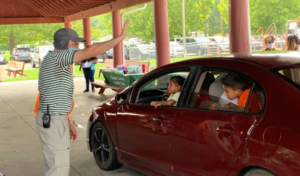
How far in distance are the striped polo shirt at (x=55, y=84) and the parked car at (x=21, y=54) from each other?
124 ft

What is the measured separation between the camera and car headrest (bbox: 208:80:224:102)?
426 cm

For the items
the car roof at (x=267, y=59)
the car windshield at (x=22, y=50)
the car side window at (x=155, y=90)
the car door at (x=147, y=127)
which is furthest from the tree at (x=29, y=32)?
the car roof at (x=267, y=59)

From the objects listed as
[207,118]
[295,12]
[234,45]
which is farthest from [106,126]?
[295,12]

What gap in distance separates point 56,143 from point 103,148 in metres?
1.70

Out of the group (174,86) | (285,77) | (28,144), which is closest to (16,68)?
(28,144)

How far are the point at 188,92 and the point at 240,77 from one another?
2.03 ft

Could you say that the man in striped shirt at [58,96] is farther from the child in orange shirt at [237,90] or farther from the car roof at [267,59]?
the child in orange shirt at [237,90]

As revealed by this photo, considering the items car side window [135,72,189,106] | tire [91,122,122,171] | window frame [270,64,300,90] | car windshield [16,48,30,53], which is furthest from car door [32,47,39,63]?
window frame [270,64,300,90]

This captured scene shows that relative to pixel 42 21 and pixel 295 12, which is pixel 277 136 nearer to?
pixel 42 21

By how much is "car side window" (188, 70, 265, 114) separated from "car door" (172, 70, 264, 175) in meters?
0.01

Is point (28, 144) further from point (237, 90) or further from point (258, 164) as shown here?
point (258, 164)

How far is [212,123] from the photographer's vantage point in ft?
13.0

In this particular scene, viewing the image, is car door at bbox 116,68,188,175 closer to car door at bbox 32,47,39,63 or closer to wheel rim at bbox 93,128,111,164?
wheel rim at bbox 93,128,111,164

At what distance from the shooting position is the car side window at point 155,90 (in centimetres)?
518
